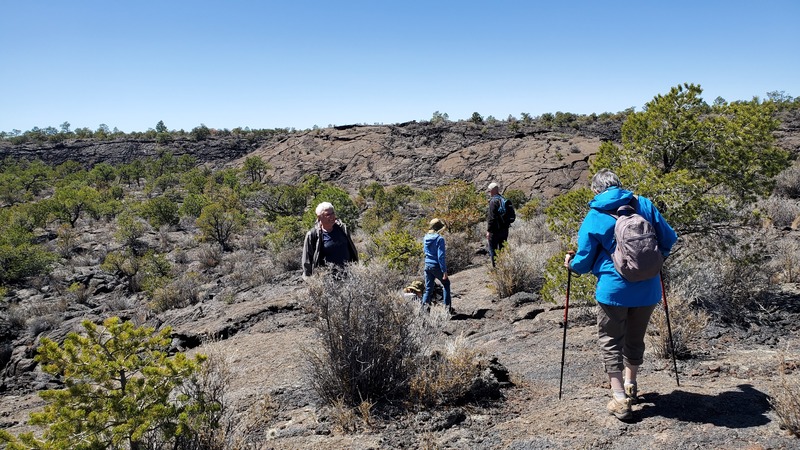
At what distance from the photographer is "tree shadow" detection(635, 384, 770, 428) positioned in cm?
317

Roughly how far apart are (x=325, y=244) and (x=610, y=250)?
3283 millimetres

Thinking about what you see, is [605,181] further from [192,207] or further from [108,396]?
[192,207]

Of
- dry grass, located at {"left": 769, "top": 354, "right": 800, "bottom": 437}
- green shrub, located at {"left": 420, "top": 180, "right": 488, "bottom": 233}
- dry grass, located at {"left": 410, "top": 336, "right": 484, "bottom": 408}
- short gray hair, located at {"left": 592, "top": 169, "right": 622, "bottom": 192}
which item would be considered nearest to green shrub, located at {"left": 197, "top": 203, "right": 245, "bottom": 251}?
green shrub, located at {"left": 420, "top": 180, "right": 488, "bottom": 233}

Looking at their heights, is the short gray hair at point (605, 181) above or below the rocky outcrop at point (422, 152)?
below

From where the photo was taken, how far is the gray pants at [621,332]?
3.34 m

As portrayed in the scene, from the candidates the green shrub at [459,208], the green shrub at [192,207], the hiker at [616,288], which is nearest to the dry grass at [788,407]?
the hiker at [616,288]

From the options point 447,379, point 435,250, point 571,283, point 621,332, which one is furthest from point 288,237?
point 621,332

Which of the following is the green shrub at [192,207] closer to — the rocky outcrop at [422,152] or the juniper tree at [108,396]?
the rocky outcrop at [422,152]

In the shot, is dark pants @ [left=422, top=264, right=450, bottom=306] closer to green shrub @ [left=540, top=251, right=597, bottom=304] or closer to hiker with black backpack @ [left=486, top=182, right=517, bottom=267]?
green shrub @ [left=540, top=251, right=597, bottom=304]

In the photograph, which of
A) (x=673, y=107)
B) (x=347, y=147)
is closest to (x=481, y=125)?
(x=347, y=147)

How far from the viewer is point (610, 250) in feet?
10.9

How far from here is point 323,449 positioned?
11.6 feet

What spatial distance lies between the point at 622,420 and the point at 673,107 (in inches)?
169

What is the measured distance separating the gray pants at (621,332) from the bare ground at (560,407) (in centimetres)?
39
